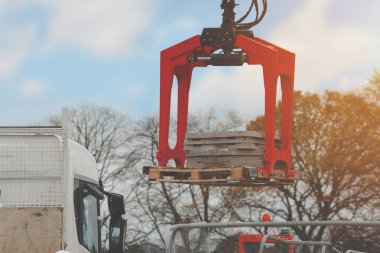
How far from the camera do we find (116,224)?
977 cm

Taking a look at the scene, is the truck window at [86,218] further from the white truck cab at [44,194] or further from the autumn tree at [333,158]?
the autumn tree at [333,158]

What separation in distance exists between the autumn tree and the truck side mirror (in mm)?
28545

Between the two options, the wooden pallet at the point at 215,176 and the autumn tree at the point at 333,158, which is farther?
the autumn tree at the point at 333,158

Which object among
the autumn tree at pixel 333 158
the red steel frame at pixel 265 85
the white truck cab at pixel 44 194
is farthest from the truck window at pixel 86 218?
the autumn tree at pixel 333 158

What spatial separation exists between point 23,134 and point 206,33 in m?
5.39

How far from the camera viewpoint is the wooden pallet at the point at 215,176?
1266cm

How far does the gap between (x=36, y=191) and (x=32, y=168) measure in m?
0.28

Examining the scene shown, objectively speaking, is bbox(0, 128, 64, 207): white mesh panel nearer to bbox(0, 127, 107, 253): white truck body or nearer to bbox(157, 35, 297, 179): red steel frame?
bbox(0, 127, 107, 253): white truck body

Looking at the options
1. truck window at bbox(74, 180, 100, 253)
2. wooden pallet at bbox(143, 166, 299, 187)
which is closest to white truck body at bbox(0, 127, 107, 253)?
truck window at bbox(74, 180, 100, 253)

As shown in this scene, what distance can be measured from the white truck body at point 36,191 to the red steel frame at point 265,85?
16.1 ft

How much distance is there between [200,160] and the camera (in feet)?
43.7

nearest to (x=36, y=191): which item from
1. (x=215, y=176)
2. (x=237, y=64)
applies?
(x=215, y=176)

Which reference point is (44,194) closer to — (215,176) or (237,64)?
(215,176)

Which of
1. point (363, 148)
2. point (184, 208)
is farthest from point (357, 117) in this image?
point (184, 208)
